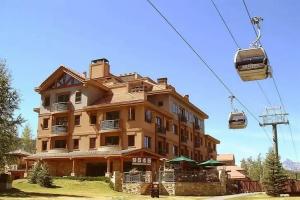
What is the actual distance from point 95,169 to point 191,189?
43.4 ft

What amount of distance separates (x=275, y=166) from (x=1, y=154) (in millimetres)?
23888

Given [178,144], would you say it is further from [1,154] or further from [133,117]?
[1,154]

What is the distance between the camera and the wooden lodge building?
47.4m

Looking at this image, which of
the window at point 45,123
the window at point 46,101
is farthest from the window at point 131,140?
the window at point 46,101

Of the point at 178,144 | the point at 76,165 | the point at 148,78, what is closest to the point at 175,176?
the point at 76,165

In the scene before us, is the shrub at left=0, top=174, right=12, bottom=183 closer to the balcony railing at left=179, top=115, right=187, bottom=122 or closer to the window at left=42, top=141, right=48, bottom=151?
the window at left=42, top=141, right=48, bottom=151

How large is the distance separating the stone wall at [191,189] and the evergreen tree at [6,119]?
14.8m

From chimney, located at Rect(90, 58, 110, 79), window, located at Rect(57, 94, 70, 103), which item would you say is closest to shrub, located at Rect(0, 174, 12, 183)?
window, located at Rect(57, 94, 70, 103)

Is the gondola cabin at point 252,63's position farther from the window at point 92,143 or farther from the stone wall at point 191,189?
the window at point 92,143

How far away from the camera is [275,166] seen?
37938 millimetres

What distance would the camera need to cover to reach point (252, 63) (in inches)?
650

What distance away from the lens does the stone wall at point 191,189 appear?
131ft

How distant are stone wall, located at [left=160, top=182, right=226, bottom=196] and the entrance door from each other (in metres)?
10.2

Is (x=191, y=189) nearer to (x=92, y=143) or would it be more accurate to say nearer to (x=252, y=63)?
(x=92, y=143)
